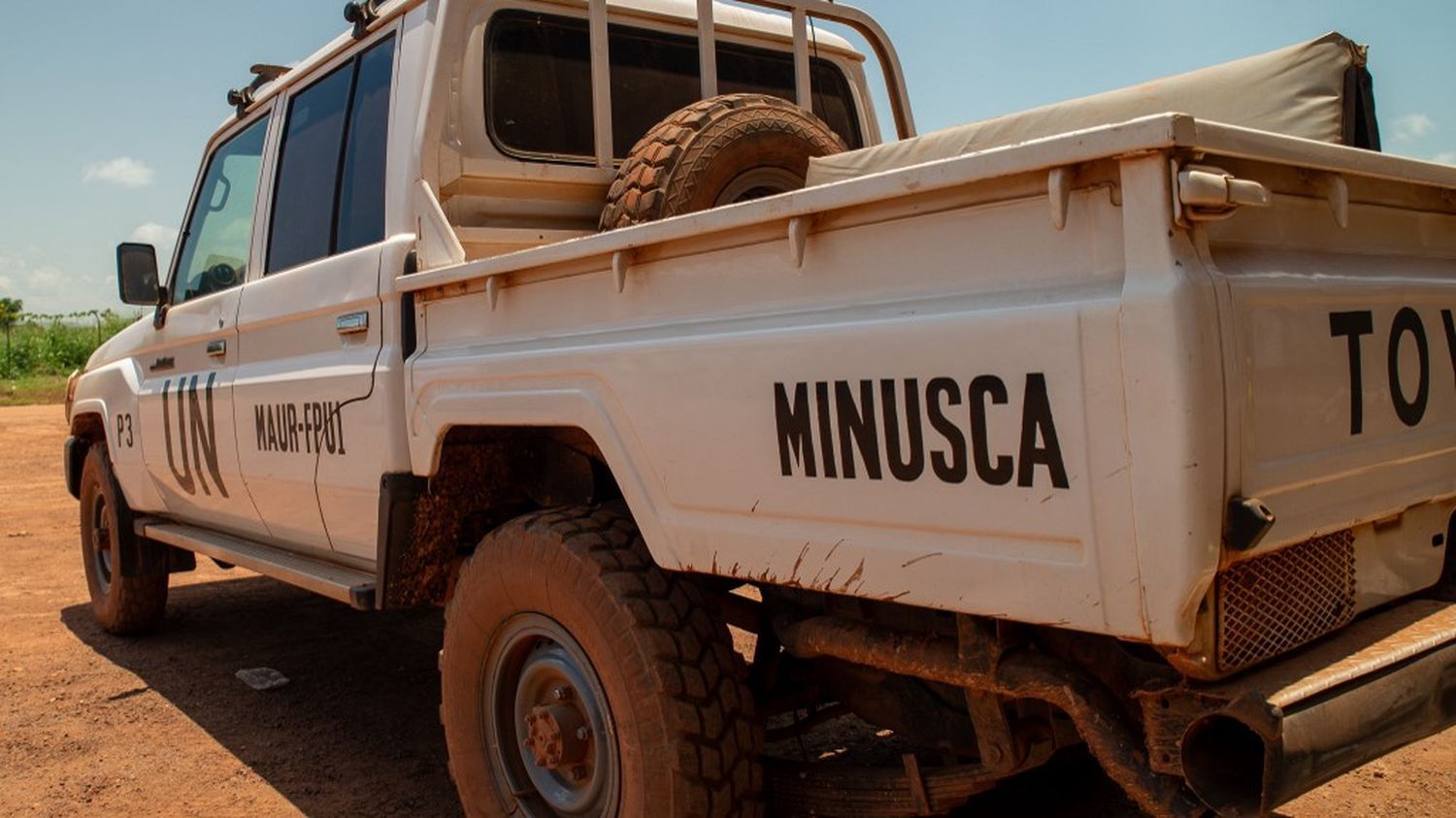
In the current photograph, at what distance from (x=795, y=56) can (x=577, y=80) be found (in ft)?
2.87

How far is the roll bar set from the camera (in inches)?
153

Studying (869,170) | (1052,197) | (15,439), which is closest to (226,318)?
(869,170)

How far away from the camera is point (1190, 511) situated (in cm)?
175

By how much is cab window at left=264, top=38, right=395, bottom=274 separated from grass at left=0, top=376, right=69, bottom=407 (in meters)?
18.3

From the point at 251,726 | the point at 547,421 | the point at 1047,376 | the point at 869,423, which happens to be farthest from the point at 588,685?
the point at 251,726

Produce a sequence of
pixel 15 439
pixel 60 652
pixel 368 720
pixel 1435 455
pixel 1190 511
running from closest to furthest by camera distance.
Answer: pixel 1190 511
pixel 1435 455
pixel 368 720
pixel 60 652
pixel 15 439

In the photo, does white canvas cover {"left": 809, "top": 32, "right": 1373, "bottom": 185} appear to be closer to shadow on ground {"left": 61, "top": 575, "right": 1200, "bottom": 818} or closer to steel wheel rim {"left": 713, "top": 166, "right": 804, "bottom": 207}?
steel wheel rim {"left": 713, "top": 166, "right": 804, "bottom": 207}

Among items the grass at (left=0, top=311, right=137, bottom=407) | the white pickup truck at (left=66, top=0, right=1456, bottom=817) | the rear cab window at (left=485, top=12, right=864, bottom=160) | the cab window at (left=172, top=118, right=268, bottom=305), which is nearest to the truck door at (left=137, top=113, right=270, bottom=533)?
the cab window at (left=172, top=118, right=268, bottom=305)

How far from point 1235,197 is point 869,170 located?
5.04 ft

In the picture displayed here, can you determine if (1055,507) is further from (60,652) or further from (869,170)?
(60,652)

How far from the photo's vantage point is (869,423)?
2133mm

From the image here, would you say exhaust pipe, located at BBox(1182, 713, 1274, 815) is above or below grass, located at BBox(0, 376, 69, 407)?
below

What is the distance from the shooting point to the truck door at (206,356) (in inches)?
184

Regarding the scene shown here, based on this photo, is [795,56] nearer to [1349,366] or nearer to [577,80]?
[577,80]
